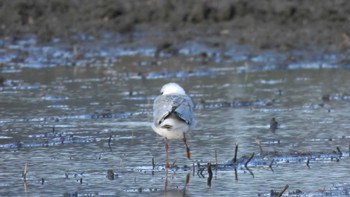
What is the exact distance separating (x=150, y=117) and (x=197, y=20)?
949 cm

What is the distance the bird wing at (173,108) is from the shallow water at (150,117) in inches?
20.1

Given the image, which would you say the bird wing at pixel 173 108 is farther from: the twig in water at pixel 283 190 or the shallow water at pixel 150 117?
the twig in water at pixel 283 190

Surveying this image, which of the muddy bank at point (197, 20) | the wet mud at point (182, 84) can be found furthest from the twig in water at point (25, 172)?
the muddy bank at point (197, 20)

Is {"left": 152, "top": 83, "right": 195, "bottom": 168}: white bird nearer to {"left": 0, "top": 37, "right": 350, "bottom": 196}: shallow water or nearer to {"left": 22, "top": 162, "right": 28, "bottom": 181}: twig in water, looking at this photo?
{"left": 0, "top": 37, "right": 350, "bottom": 196}: shallow water

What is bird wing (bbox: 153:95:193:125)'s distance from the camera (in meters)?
10.1

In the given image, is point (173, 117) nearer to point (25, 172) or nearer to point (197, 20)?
point (25, 172)

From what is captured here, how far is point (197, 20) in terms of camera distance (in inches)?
897

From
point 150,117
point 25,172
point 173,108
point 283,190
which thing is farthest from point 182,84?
point 283,190

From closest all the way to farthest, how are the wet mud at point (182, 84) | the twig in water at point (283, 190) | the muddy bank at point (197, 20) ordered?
the twig in water at point (283, 190)
the wet mud at point (182, 84)
the muddy bank at point (197, 20)

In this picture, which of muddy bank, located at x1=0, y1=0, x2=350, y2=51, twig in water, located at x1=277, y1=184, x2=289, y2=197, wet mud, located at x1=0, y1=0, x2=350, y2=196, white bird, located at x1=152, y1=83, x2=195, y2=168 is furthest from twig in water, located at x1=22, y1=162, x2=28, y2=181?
muddy bank, located at x1=0, y1=0, x2=350, y2=51

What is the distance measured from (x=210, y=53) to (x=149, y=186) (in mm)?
10496

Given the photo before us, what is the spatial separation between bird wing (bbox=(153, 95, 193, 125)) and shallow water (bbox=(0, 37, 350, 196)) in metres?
0.51

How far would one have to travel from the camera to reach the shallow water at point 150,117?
9758 millimetres

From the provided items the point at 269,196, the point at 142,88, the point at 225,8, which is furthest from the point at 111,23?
the point at 269,196
